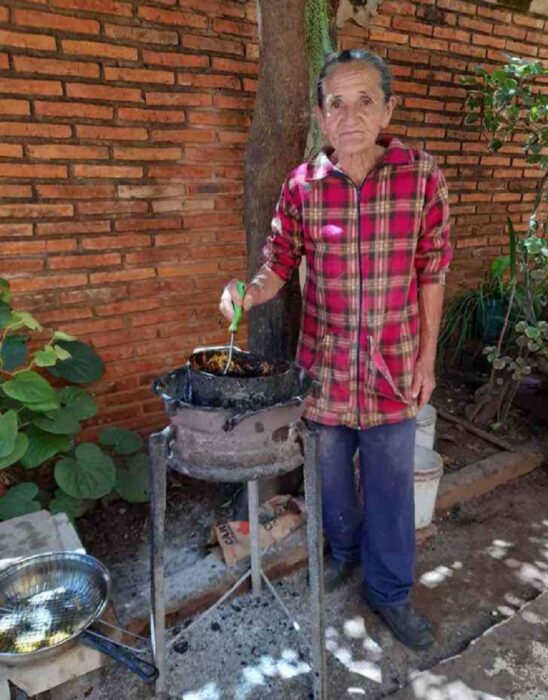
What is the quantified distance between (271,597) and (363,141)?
2141mm

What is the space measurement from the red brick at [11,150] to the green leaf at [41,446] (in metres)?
1.37

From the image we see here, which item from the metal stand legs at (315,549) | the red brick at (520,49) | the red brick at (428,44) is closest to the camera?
the metal stand legs at (315,549)

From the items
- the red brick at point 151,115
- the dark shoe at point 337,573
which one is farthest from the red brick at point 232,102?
the dark shoe at point 337,573

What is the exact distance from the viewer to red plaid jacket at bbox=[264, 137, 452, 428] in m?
2.13

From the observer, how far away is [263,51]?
267 centimetres

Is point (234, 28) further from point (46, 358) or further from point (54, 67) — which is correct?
point (46, 358)

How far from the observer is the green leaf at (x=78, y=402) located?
2889 mm

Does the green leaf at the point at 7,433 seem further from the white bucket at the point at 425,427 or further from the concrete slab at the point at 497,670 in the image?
the white bucket at the point at 425,427

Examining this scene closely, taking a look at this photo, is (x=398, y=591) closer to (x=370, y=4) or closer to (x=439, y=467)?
(x=439, y=467)

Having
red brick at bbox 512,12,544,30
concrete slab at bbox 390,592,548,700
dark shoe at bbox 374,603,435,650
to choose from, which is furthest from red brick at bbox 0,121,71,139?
red brick at bbox 512,12,544,30

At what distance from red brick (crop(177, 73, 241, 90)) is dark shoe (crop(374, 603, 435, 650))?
9.70 feet

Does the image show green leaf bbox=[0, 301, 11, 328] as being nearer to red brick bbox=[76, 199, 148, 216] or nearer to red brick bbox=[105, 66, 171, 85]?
red brick bbox=[76, 199, 148, 216]

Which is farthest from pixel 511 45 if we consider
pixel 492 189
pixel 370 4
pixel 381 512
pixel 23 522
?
pixel 23 522

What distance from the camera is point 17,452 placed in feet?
8.54
